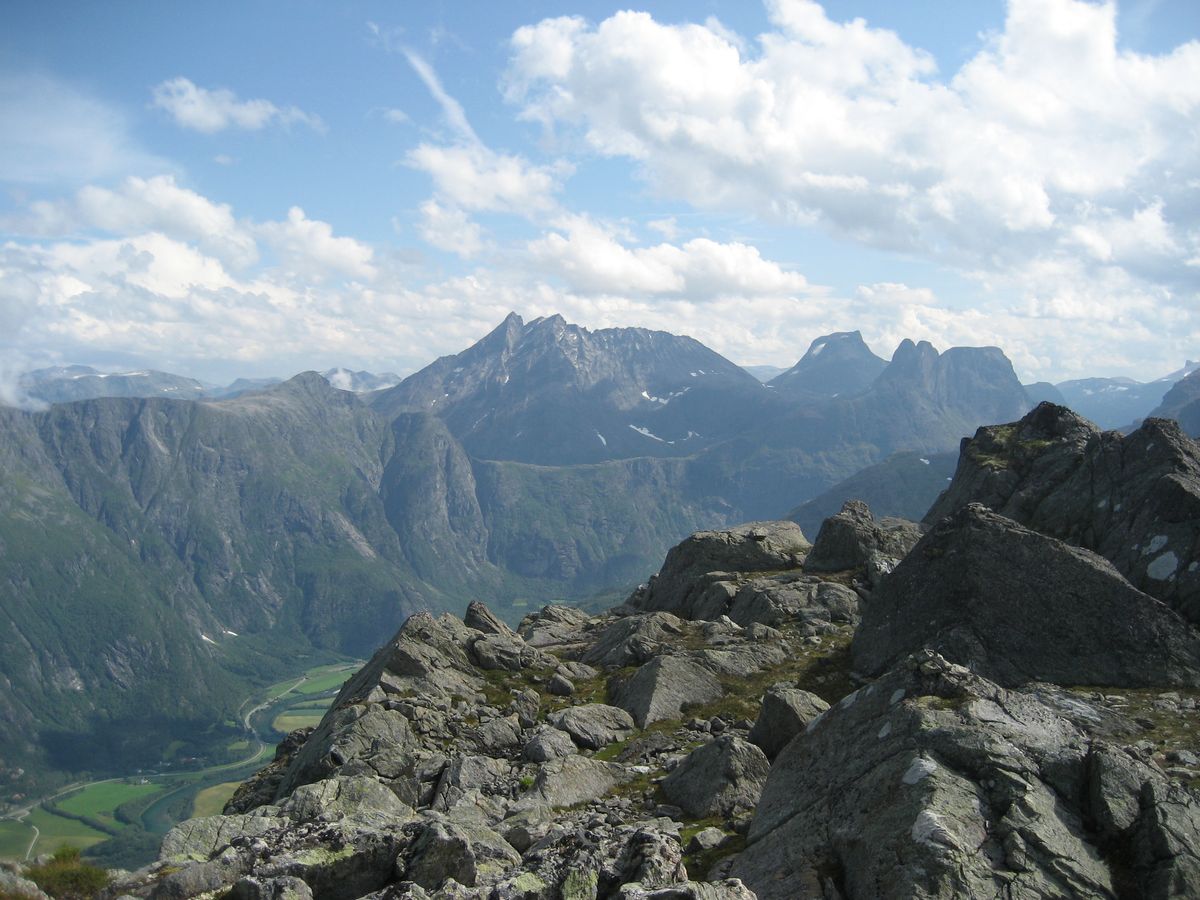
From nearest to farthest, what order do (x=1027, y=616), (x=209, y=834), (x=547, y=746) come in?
(x=209, y=834) → (x=1027, y=616) → (x=547, y=746)

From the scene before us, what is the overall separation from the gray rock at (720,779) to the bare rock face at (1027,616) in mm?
10741

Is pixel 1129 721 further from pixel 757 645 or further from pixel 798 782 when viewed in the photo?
pixel 757 645

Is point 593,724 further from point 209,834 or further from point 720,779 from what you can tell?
point 209,834

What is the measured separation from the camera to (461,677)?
4678 cm

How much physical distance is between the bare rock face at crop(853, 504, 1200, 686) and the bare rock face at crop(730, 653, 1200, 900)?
12.6m

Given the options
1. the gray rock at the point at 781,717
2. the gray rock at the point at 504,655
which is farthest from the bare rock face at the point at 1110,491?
the gray rock at the point at 504,655

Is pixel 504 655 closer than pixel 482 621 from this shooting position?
Yes

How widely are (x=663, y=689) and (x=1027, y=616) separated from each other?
18.5m

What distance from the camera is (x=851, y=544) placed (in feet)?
215

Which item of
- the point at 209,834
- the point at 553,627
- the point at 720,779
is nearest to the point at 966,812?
the point at 720,779

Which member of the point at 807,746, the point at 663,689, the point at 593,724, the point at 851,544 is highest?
the point at 851,544

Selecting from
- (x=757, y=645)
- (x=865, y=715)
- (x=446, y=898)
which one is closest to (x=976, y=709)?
(x=865, y=715)

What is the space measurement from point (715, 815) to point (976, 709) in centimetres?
1022

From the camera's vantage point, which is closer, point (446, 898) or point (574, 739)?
point (446, 898)
